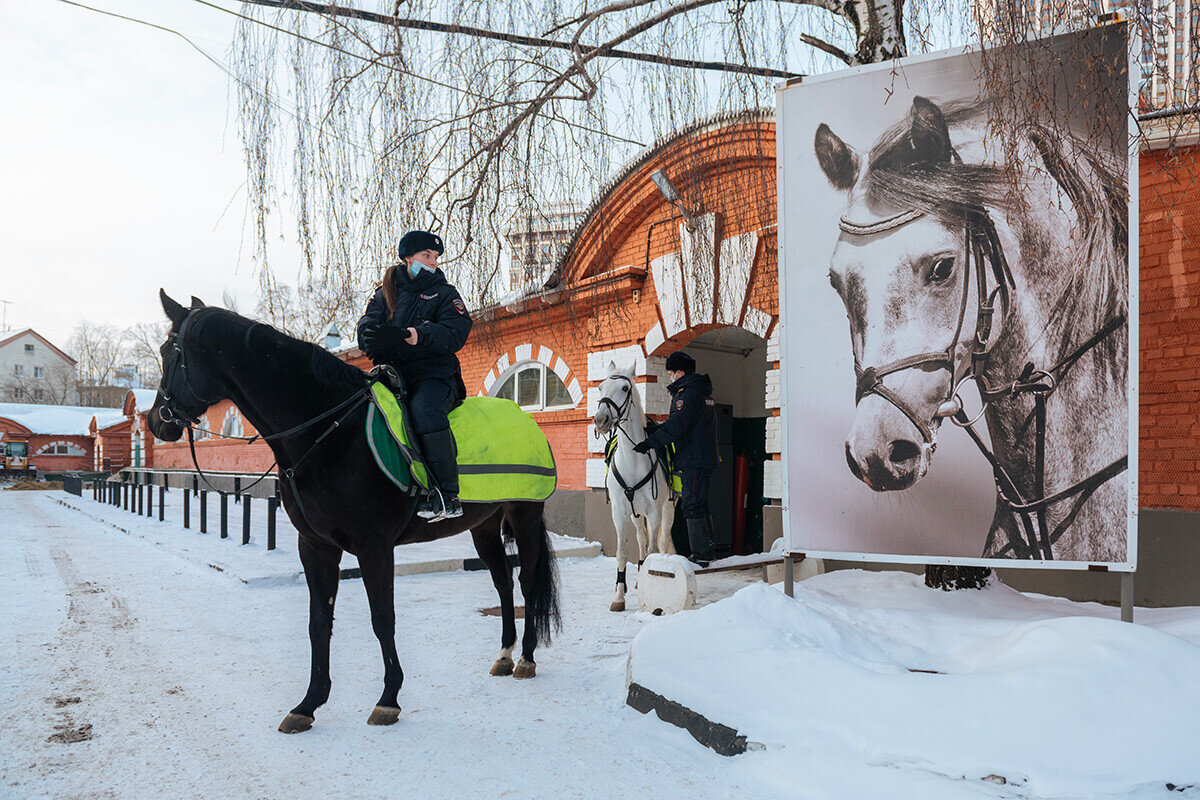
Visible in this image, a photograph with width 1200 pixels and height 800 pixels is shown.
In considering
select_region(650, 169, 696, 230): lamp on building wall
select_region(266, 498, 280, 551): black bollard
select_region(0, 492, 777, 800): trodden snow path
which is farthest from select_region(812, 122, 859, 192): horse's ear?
select_region(266, 498, 280, 551): black bollard

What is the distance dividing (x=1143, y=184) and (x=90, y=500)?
26.1m

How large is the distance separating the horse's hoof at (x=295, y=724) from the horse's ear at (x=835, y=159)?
4110mm

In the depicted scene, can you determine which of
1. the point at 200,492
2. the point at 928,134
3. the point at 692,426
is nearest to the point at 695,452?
the point at 692,426

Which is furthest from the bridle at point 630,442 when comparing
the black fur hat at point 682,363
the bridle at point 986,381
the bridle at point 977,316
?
the bridle at point 977,316

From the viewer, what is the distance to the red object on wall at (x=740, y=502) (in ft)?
32.7

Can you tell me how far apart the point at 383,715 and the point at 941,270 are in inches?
150

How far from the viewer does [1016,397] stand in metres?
4.01

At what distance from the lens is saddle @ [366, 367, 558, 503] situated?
3.66 m

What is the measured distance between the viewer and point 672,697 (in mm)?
3375

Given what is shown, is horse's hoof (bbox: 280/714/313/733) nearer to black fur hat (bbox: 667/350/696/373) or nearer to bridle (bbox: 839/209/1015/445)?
bridle (bbox: 839/209/1015/445)

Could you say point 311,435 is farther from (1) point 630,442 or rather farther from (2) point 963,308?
(2) point 963,308

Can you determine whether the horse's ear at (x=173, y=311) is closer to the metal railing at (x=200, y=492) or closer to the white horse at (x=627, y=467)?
the metal railing at (x=200, y=492)

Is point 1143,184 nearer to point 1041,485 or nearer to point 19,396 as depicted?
point 1041,485

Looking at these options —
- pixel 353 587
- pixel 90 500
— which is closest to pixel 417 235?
pixel 353 587
